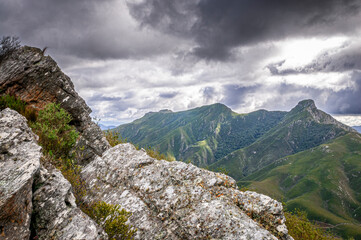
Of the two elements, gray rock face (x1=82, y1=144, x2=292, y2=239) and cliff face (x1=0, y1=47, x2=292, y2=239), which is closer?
cliff face (x1=0, y1=47, x2=292, y2=239)

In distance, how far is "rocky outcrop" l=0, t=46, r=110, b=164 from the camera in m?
17.7

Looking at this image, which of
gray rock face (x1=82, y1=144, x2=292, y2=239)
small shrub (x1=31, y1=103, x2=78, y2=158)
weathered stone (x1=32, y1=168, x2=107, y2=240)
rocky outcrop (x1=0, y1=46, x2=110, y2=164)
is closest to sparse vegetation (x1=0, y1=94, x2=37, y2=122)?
small shrub (x1=31, y1=103, x2=78, y2=158)

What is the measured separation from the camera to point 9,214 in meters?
6.62

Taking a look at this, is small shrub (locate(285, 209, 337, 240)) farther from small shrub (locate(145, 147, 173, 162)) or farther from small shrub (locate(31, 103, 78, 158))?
small shrub (locate(31, 103, 78, 158))

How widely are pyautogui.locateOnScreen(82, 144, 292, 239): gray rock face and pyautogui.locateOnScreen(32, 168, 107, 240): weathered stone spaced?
3163mm

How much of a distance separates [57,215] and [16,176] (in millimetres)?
2295

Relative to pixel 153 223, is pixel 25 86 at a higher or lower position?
higher

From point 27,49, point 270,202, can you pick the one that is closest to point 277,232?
point 270,202

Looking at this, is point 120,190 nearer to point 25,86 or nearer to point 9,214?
point 9,214

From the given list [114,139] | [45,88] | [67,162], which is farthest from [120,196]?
[45,88]

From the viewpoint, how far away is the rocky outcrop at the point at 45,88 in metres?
17.7

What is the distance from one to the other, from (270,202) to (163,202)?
678cm

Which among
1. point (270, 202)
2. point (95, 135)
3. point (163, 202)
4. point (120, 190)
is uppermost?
point (95, 135)

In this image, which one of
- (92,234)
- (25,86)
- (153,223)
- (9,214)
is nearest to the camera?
(9,214)
